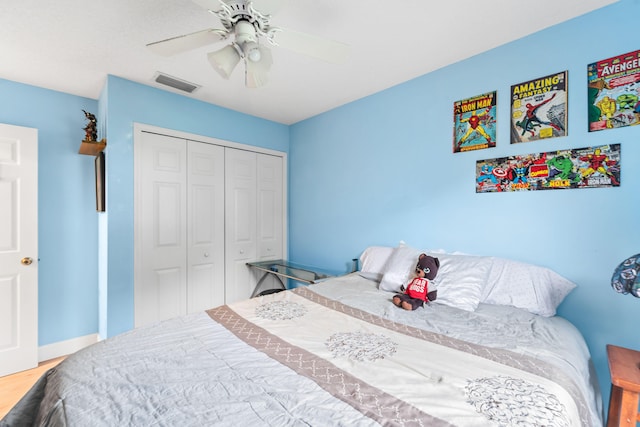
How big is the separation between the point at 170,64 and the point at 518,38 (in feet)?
7.91

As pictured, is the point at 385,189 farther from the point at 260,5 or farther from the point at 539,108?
the point at 260,5

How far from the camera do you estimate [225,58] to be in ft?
4.20

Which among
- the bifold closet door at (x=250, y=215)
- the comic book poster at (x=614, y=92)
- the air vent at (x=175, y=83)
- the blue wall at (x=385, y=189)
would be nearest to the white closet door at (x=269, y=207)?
the bifold closet door at (x=250, y=215)

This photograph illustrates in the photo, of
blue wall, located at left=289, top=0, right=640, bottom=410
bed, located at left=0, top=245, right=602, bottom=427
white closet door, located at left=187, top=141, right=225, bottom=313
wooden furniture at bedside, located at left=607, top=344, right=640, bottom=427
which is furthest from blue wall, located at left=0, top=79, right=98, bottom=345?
wooden furniture at bedside, located at left=607, top=344, right=640, bottom=427

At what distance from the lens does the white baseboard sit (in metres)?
2.55

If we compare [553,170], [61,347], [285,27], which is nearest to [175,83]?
[285,27]

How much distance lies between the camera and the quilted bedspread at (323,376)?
76cm

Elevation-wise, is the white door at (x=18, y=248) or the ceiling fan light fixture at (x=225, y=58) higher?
the ceiling fan light fixture at (x=225, y=58)

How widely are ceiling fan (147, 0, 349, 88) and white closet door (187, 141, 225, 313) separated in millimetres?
1605

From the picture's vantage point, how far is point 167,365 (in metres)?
1.00

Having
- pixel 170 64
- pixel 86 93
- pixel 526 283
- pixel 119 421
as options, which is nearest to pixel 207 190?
pixel 170 64

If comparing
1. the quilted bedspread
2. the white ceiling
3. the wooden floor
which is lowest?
the wooden floor

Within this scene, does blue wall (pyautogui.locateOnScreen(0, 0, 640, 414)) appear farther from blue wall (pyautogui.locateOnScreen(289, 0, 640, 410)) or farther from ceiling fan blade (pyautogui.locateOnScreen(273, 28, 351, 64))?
ceiling fan blade (pyautogui.locateOnScreen(273, 28, 351, 64))

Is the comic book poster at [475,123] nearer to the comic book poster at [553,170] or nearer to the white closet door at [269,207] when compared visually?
the comic book poster at [553,170]
